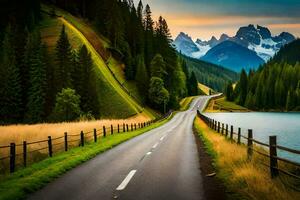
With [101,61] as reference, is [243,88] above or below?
below

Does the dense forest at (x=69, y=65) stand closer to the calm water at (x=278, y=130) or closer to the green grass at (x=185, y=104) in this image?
the green grass at (x=185, y=104)

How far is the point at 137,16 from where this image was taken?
133750 millimetres

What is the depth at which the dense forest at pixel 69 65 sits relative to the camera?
69.7m

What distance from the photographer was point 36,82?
7181 centimetres

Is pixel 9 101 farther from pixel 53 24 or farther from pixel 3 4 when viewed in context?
pixel 3 4

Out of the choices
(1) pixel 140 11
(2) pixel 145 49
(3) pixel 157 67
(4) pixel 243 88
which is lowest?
(4) pixel 243 88

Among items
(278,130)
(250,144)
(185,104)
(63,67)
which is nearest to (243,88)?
(185,104)

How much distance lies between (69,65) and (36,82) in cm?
782

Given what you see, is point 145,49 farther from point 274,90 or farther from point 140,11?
point 274,90

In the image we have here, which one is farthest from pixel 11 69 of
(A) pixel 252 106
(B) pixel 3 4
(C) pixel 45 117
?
(A) pixel 252 106

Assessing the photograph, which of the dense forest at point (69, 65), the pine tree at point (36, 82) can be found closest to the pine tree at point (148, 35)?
the dense forest at point (69, 65)

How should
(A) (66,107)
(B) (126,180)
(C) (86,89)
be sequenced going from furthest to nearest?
(C) (86,89)
(A) (66,107)
(B) (126,180)

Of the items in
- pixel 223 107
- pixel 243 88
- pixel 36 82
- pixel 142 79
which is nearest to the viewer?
pixel 36 82

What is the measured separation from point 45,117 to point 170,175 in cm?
6044
